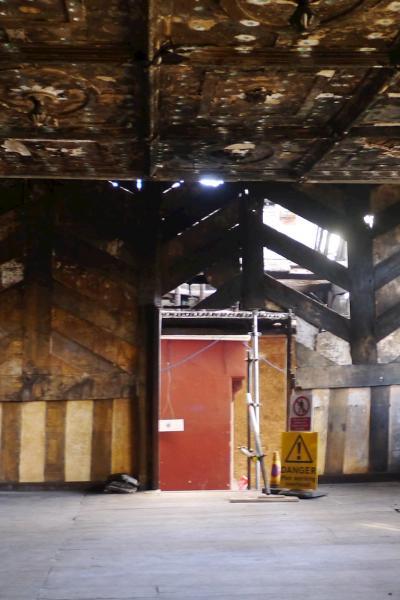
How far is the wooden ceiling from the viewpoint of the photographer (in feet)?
9.29

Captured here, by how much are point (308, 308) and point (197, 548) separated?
183 inches

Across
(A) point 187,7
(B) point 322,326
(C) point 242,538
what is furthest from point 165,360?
(A) point 187,7

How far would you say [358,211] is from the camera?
9.34m

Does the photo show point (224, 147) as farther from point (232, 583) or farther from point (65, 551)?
point (65, 551)

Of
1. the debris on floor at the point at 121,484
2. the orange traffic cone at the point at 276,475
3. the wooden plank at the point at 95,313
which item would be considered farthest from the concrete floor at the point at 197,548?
the wooden plank at the point at 95,313

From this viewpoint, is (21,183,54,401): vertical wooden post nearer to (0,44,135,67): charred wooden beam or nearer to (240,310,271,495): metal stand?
(240,310,271,495): metal stand

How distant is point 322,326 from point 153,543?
177 inches

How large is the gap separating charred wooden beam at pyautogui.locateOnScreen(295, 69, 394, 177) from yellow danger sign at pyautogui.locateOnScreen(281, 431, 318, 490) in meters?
4.03

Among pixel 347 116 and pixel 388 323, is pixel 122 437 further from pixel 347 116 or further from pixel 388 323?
pixel 347 116

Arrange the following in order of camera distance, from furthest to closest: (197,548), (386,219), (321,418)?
(386,219) → (321,418) → (197,548)

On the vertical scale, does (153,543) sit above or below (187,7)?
below

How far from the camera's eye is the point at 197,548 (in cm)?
527

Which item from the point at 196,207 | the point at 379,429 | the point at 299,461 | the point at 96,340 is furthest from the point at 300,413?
the point at 196,207

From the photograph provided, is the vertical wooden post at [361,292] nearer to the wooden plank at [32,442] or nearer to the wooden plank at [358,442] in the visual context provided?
the wooden plank at [358,442]
